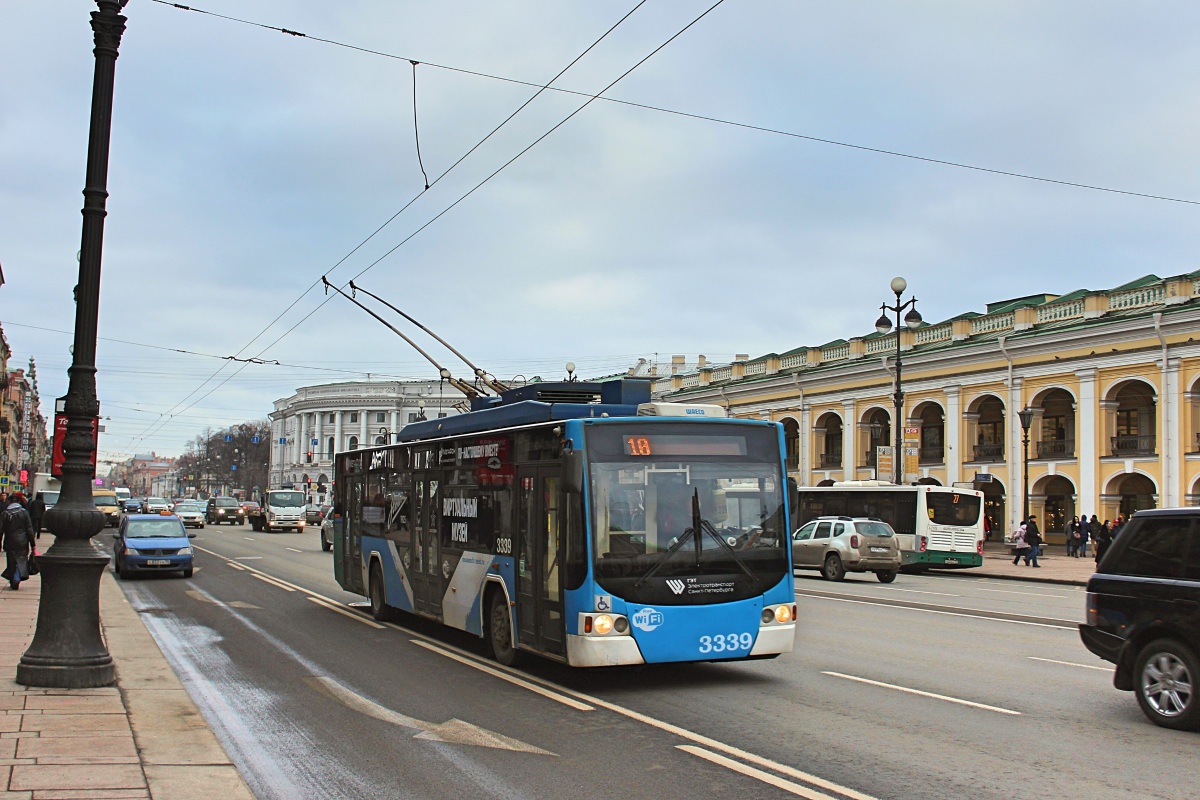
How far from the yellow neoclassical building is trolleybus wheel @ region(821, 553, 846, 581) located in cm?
1339

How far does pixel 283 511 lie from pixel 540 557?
51.3 metres

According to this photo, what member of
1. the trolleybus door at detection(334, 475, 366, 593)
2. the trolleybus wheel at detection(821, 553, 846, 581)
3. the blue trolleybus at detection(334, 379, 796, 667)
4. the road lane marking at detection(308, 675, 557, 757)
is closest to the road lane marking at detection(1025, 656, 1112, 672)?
the blue trolleybus at detection(334, 379, 796, 667)

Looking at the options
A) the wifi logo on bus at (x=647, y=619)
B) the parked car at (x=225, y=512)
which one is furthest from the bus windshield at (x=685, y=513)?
the parked car at (x=225, y=512)

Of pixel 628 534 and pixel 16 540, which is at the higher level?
pixel 628 534

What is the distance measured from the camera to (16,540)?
800 inches

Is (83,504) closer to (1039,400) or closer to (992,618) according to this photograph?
(992,618)

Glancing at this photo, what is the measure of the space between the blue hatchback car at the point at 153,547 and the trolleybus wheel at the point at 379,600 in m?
10.4

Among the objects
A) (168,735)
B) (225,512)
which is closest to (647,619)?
(168,735)

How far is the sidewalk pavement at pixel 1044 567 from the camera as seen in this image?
105 ft

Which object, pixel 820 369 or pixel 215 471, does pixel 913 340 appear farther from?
pixel 215 471

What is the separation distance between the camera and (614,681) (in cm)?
1108

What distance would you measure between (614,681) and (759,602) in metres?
1.69

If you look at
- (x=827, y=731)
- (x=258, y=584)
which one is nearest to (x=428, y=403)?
(x=258, y=584)

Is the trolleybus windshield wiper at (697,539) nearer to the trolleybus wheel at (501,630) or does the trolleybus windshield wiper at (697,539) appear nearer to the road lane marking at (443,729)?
the trolleybus wheel at (501,630)
